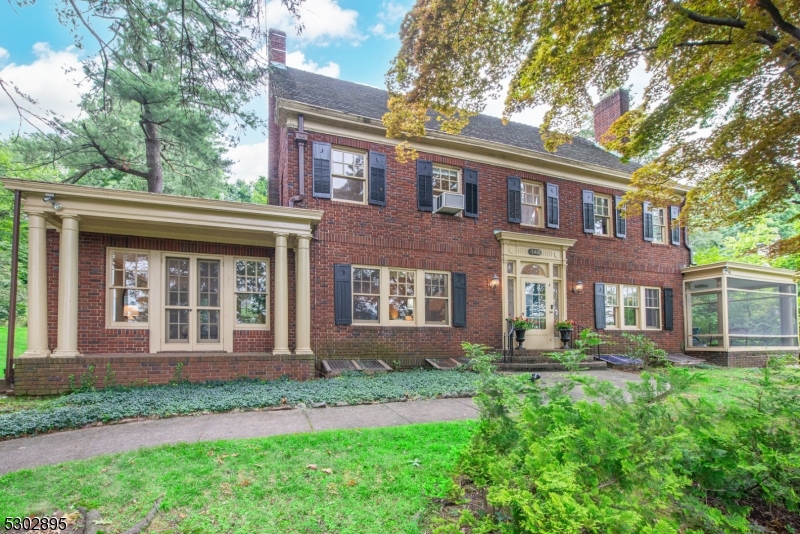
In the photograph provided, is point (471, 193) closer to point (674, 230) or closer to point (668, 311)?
point (674, 230)

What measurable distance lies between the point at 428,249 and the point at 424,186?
1.61 m

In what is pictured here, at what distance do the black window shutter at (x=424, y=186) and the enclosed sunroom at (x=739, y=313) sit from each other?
31.7 feet

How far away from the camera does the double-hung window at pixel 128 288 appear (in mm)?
7949

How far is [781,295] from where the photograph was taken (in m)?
14.0

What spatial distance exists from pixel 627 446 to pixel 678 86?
21.9ft

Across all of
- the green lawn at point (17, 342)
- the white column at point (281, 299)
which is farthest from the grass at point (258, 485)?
the green lawn at point (17, 342)

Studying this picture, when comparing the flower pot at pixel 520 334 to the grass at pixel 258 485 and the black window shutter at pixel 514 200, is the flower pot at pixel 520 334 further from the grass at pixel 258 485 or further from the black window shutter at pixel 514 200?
the grass at pixel 258 485

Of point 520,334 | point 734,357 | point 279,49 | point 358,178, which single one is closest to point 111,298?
point 358,178

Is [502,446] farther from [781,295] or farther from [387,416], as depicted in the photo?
[781,295]

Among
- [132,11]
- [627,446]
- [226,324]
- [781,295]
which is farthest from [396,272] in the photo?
[781,295]

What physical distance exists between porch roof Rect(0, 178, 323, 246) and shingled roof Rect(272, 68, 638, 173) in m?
3.12

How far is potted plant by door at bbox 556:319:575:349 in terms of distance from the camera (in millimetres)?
10795

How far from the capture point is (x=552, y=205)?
11.8m

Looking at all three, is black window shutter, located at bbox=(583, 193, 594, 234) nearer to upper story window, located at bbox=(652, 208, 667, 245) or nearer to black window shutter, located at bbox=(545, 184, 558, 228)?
black window shutter, located at bbox=(545, 184, 558, 228)
